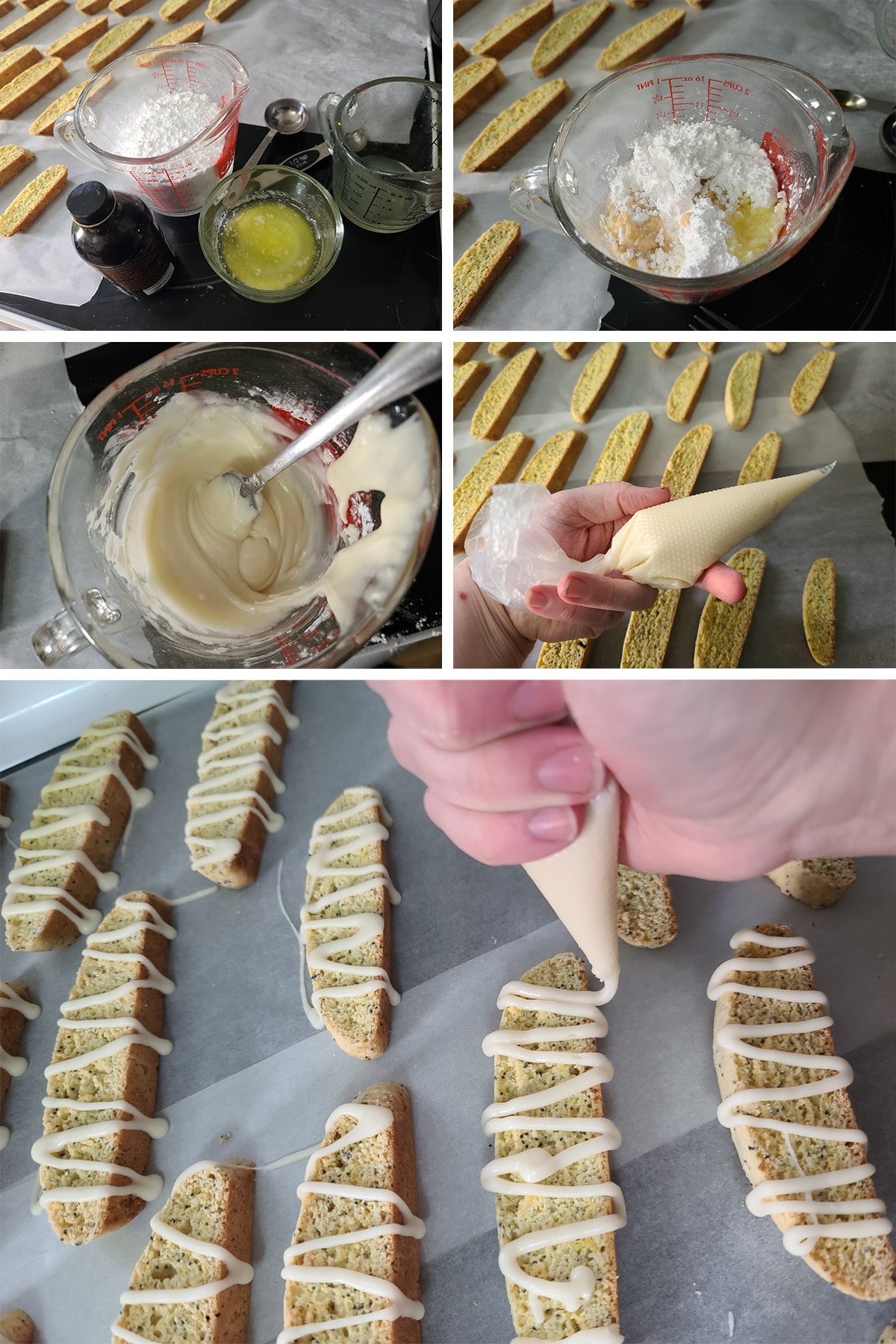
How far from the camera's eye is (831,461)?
112 cm

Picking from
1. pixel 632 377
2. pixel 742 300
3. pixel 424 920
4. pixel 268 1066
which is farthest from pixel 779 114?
pixel 268 1066

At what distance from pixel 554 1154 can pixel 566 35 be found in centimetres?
137

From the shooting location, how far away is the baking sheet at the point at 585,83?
998mm

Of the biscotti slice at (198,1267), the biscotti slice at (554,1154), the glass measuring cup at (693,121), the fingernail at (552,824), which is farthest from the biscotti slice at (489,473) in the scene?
the biscotti slice at (198,1267)

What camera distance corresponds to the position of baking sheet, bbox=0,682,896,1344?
38.5 inches

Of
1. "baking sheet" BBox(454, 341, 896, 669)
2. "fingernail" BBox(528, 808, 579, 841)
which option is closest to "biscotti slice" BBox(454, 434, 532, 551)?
"baking sheet" BBox(454, 341, 896, 669)

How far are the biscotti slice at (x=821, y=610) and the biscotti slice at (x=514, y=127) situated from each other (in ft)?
2.06

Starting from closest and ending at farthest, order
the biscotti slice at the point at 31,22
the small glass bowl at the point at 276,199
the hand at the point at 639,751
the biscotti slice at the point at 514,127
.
A: 1. the hand at the point at 639,751
2. the small glass bowl at the point at 276,199
3. the biscotti slice at the point at 514,127
4. the biscotti slice at the point at 31,22

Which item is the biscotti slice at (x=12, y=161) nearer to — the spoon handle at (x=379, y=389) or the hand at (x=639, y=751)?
the spoon handle at (x=379, y=389)

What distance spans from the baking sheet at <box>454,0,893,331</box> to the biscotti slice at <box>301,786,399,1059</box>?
0.68 m

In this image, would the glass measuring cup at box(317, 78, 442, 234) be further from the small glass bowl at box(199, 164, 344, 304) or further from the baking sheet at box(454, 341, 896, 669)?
the baking sheet at box(454, 341, 896, 669)

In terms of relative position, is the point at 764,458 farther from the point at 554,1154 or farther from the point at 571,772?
the point at 554,1154

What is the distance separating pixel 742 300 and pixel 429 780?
66cm

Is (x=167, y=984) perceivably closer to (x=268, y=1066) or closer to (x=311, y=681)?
(x=268, y=1066)
